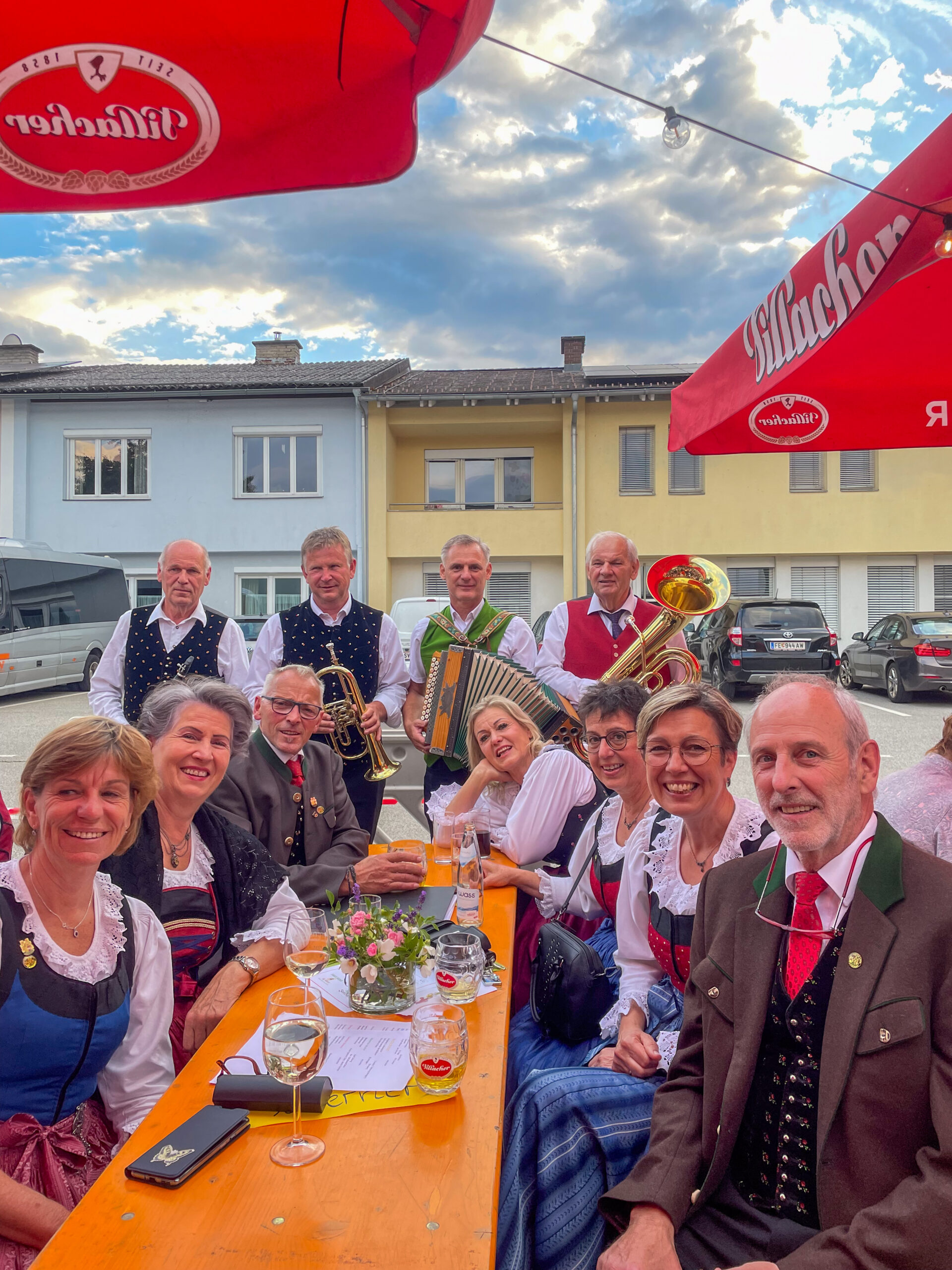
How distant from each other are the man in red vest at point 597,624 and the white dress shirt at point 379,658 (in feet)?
2.67

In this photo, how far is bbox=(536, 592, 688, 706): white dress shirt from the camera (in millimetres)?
4961

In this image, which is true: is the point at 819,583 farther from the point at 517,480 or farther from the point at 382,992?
the point at 382,992

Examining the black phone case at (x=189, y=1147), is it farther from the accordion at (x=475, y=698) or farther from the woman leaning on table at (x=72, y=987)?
the accordion at (x=475, y=698)

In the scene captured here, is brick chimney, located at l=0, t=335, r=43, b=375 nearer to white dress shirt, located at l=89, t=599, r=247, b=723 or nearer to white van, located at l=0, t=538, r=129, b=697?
white van, located at l=0, t=538, r=129, b=697

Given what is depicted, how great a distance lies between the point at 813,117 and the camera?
2.89m

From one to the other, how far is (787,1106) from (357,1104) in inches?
34.8

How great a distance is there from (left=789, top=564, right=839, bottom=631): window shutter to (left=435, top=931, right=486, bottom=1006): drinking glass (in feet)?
65.3

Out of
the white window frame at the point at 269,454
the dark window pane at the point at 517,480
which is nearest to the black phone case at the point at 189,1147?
the white window frame at the point at 269,454

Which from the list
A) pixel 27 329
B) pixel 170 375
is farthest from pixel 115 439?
pixel 27 329

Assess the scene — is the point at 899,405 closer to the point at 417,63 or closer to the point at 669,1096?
the point at 417,63

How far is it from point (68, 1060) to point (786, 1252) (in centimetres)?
158

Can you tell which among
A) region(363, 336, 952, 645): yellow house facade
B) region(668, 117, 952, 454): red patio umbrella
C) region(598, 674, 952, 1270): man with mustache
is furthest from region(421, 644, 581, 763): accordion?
region(363, 336, 952, 645): yellow house facade

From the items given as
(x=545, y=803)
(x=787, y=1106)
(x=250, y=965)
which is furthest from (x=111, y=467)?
(x=787, y=1106)

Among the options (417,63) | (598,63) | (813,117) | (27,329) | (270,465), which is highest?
(27,329)
